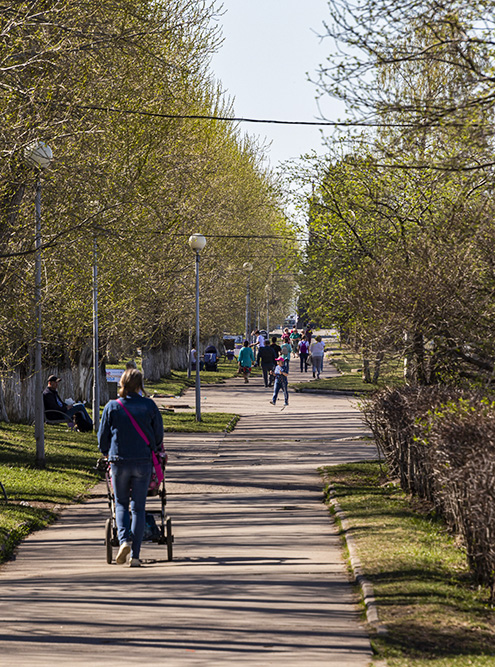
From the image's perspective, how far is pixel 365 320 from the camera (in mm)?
14406

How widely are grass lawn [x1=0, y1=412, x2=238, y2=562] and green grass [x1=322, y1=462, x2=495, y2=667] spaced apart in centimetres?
332

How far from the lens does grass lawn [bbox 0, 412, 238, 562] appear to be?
36.3ft

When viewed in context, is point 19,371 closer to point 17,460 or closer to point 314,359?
point 17,460

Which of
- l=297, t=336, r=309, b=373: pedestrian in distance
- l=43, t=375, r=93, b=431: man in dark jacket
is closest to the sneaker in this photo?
l=43, t=375, r=93, b=431: man in dark jacket

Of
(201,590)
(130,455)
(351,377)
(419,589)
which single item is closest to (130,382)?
(130,455)

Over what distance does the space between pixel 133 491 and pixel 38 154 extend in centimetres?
557

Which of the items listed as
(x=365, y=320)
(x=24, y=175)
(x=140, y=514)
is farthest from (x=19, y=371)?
(x=140, y=514)

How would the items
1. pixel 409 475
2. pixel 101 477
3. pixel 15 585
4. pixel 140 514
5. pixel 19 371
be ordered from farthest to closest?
pixel 19 371 → pixel 101 477 → pixel 409 475 → pixel 140 514 → pixel 15 585

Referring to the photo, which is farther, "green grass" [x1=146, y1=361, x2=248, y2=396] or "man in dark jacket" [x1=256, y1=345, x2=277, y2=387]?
"man in dark jacket" [x1=256, y1=345, x2=277, y2=387]

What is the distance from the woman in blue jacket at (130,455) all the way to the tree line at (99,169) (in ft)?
11.7

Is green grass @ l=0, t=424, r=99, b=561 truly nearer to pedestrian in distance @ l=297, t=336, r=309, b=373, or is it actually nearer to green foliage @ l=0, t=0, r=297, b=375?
green foliage @ l=0, t=0, r=297, b=375

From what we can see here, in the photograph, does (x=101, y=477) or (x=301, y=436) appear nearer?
(x=101, y=477)

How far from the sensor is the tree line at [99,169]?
510 inches

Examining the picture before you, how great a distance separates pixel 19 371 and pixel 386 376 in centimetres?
881
